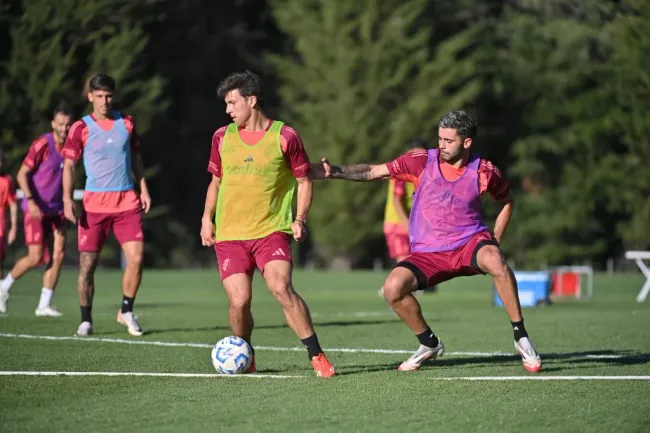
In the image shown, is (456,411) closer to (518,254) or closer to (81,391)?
(81,391)

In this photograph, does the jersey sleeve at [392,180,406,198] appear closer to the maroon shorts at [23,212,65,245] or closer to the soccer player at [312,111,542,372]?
the maroon shorts at [23,212,65,245]

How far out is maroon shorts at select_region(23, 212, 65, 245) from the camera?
49.0 feet

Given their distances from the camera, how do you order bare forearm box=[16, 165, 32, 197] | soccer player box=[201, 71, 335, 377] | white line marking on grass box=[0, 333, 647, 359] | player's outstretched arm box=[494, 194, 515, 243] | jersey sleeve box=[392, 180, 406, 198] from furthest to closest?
jersey sleeve box=[392, 180, 406, 198]
bare forearm box=[16, 165, 32, 197]
white line marking on grass box=[0, 333, 647, 359]
player's outstretched arm box=[494, 194, 515, 243]
soccer player box=[201, 71, 335, 377]

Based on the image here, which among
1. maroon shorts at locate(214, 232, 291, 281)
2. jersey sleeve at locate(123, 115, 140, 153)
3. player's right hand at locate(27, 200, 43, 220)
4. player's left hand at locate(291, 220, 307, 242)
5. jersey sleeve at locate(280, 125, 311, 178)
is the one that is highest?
jersey sleeve at locate(123, 115, 140, 153)

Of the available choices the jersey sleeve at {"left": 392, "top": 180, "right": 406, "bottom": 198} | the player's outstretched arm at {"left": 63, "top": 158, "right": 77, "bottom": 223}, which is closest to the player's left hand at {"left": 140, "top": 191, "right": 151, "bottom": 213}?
the player's outstretched arm at {"left": 63, "top": 158, "right": 77, "bottom": 223}

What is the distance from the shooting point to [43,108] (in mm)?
38625

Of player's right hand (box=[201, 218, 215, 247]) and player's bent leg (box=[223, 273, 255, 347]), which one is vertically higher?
player's right hand (box=[201, 218, 215, 247])

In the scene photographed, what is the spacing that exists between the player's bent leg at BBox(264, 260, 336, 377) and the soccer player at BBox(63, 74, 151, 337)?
3.64 metres

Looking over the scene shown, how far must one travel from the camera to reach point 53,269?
49.2ft

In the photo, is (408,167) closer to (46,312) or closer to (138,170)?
(138,170)

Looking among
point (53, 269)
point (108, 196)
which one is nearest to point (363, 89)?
point (53, 269)

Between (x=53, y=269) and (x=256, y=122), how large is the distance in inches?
252

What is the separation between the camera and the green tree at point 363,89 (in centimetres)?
4281

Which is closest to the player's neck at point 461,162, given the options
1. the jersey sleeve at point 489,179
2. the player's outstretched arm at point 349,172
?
the jersey sleeve at point 489,179
